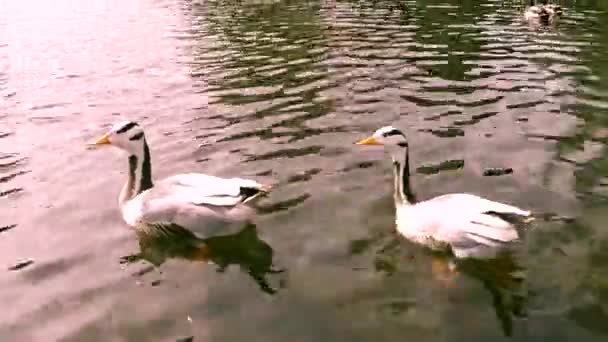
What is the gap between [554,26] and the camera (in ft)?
91.7

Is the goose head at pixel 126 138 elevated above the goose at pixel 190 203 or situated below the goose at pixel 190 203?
above

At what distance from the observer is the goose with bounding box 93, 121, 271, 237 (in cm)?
897

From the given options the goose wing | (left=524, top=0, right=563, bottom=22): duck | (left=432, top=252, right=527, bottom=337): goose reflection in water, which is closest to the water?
(left=432, top=252, right=527, bottom=337): goose reflection in water

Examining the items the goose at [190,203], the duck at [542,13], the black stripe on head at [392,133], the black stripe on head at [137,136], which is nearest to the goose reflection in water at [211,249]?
the goose at [190,203]

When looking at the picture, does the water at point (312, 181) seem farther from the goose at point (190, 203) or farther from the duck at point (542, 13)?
the duck at point (542, 13)

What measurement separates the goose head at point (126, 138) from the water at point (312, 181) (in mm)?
1282

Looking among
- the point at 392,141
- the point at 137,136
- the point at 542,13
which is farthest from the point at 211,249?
the point at 542,13

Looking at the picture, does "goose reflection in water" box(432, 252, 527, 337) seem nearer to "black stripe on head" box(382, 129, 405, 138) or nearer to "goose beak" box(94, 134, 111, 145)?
"black stripe on head" box(382, 129, 405, 138)

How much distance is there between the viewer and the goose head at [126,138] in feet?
33.5

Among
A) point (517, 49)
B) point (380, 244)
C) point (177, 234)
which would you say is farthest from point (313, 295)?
point (517, 49)

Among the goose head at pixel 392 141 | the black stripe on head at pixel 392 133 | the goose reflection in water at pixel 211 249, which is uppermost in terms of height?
the black stripe on head at pixel 392 133

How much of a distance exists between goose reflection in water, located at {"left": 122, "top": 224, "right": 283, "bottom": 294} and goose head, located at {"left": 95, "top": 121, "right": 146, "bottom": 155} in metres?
1.47

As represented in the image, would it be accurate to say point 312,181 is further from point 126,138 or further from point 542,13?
point 542,13

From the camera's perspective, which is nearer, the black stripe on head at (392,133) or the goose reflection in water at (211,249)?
the goose reflection in water at (211,249)
